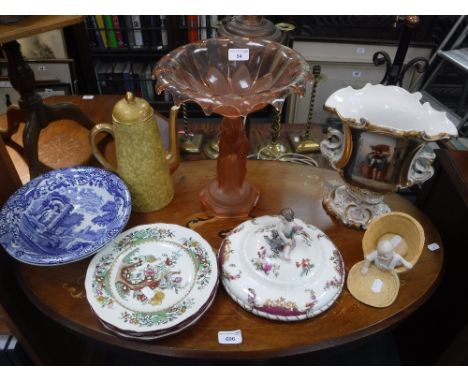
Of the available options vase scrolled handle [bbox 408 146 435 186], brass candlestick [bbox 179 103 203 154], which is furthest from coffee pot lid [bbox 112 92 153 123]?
brass candlestick [bbox 179 103 203 154]

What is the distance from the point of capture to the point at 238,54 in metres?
0.93

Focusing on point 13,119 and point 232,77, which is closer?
point 232,77

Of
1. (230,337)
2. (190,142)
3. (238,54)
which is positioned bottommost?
(190,142)

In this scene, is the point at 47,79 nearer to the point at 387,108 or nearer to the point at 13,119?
the point at 13,119

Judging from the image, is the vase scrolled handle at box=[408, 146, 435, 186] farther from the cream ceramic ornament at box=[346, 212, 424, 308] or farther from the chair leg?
the chair leg

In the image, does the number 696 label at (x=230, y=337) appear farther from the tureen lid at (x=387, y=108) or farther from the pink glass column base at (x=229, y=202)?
the tureen lid at (x=387, y=108)

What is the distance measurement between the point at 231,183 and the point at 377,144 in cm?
34

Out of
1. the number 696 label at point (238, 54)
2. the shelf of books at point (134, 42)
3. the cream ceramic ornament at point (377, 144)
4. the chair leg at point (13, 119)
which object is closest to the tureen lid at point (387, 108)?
the cream ceramic ornament at point (377, 144)

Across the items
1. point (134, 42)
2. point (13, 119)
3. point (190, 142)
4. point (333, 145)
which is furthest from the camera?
point (134, 42)

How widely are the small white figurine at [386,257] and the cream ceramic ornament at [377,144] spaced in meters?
0.14

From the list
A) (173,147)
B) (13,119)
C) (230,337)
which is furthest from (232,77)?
(13,119)

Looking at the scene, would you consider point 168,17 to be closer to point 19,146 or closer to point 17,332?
point 19,146

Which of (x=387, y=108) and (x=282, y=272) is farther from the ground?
(x=387, y=108)

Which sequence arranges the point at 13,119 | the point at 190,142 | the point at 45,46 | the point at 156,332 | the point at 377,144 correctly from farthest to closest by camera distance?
the point at 45,46 → the point at 190,142 → the point at 13,119 → the point at 377,144 → the point at 156,332
